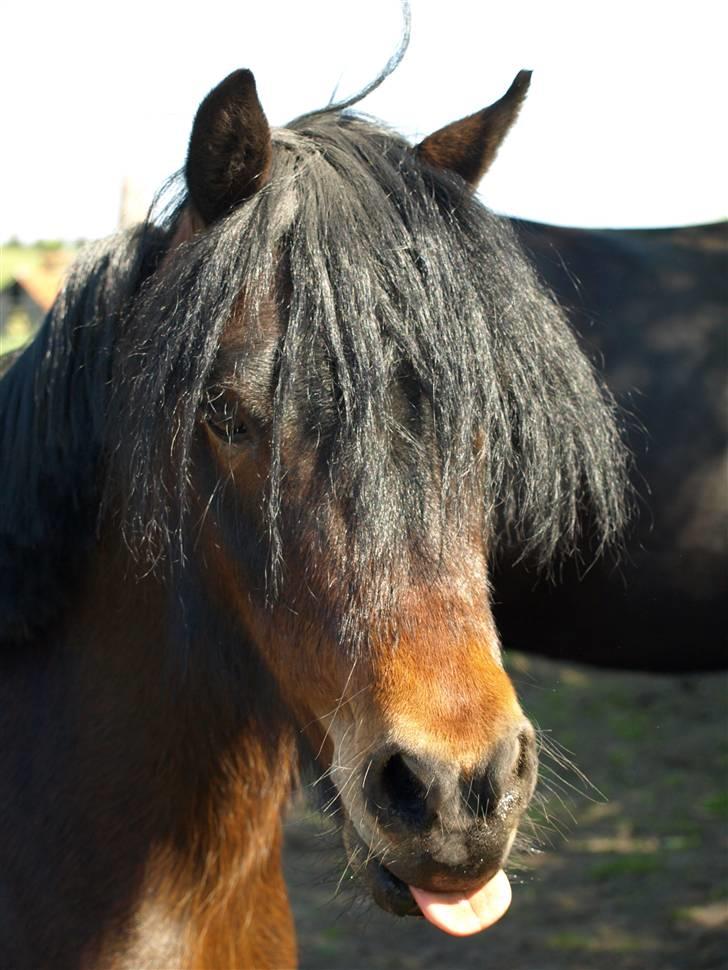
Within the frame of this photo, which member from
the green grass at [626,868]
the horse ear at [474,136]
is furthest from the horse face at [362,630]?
the green grass at [626,868]

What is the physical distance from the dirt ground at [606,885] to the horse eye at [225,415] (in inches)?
75.5

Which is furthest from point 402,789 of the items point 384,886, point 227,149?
point 227,149

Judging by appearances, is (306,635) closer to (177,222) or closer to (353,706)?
(353,706)

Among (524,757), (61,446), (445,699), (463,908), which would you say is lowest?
(463,908)

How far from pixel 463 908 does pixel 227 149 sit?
1493 mm

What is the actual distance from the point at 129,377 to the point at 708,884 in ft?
13.6

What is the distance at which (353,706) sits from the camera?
1861mm

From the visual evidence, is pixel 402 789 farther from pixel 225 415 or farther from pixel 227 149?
pixel 227 149

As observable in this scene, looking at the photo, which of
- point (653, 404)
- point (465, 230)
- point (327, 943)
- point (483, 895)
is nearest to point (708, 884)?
point (327, 943)

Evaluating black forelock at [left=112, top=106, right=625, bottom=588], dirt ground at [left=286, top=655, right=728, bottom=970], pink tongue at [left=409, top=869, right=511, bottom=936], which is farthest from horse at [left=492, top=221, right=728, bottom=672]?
pink tongue at [left=409, top=869, right=511, bottom=936]

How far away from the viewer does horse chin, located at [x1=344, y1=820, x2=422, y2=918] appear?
1830 mm

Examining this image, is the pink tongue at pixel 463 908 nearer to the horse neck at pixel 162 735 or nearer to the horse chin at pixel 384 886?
the horse chin at pixel 384 886

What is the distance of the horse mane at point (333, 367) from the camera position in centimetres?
192

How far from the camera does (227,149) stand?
209 cm
